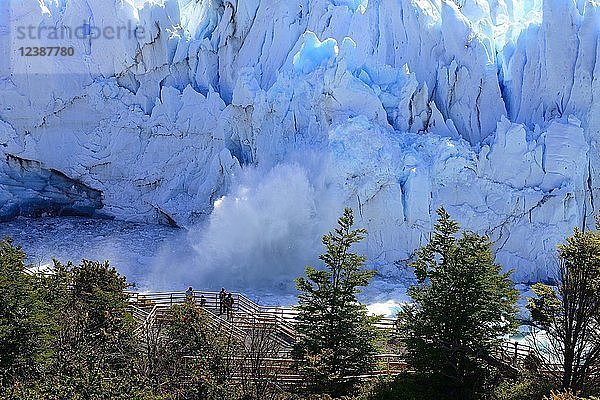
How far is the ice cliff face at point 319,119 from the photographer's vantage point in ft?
65.2

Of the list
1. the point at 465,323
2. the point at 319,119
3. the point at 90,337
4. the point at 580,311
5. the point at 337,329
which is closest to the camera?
the point at 580,311

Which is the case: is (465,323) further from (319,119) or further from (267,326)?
(319,119)

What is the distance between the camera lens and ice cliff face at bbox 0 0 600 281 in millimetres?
19859

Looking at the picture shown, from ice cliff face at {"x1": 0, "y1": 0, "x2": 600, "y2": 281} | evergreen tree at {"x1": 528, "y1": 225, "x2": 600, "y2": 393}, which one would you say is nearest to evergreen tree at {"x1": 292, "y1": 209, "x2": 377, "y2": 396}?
evergreen tree at {"x1": 528, "y1": 225, "x2": 600, "y2": 393}

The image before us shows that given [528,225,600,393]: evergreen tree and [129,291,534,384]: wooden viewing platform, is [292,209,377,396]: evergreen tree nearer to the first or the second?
[129,291,534,384]: wooden viewing platform

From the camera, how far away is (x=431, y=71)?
21.9 metres

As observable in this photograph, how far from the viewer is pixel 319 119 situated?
69.6 feet

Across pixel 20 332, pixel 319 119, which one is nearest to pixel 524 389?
pixel 20 332

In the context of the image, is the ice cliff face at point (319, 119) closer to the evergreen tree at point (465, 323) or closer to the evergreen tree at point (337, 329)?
the evergreen tree at point (337, 329)

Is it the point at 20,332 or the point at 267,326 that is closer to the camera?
the point at 20,332

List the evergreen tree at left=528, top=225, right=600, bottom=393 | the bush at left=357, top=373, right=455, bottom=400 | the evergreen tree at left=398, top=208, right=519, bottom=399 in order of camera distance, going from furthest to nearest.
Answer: the bush at left=357, top=373, right=455, bottom=400
the evergreen tree at left=398, top=208, right=519, bottom=399
the evergreen tree at left=528, top=225, right=600, bottom=393

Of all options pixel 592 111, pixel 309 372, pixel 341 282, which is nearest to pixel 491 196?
pixel 592 111

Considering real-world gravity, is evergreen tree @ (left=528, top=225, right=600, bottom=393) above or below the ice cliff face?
below

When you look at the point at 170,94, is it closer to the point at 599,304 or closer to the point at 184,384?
the point at 184,384
